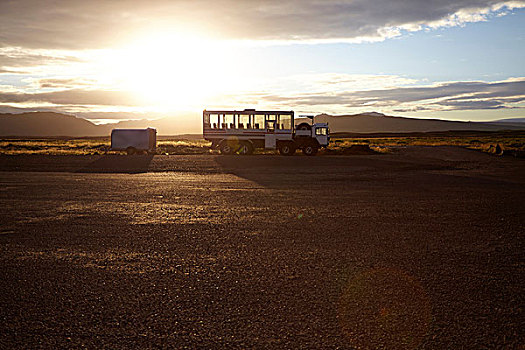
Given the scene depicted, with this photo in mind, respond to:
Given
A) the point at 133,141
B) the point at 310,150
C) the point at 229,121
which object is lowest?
the point at 310,150

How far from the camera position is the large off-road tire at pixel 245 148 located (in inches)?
1355

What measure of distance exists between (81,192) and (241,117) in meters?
21.3

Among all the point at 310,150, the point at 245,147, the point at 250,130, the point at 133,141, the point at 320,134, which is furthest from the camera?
the point at 133,141

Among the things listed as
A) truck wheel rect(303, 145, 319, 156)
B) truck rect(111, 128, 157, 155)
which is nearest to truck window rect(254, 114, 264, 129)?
truck wheel rect(303, 145, 319, 156)

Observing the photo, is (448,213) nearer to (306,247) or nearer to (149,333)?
(306,247)

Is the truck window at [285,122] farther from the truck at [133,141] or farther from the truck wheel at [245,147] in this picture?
the truck at [133,141]

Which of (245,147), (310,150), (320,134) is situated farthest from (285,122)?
(245,147)

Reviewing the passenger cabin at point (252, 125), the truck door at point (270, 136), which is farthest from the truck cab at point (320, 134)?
the truck door at point (270, 136)

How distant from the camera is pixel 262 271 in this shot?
20.1ft

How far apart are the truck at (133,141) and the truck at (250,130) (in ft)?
20.6

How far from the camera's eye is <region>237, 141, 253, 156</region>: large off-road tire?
34406 millimetres

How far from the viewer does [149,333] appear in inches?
166

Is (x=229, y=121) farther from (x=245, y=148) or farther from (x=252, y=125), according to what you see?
(x=245, y=148)

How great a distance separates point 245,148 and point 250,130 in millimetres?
1366
